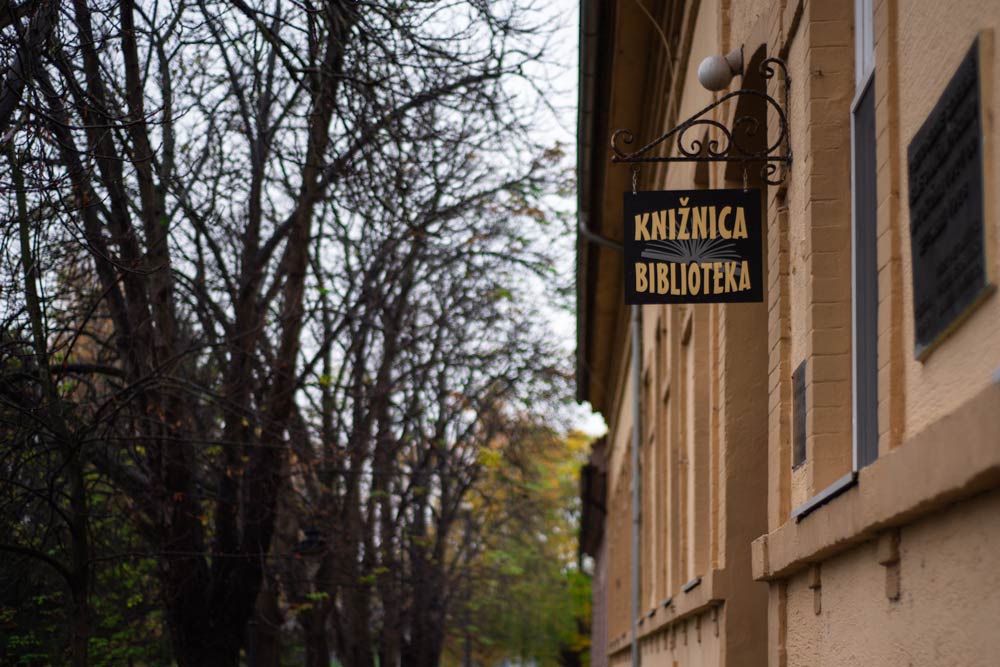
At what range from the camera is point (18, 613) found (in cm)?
1182

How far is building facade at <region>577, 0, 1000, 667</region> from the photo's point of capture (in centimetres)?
339

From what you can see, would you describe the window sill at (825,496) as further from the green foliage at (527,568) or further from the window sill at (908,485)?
the green foliage at (527,568)

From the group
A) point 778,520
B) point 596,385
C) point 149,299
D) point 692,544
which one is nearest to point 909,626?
point 778,520

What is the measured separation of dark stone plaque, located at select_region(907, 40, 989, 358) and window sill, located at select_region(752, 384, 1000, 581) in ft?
1.09

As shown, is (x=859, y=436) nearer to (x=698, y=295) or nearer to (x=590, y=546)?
(x=698, y=295)

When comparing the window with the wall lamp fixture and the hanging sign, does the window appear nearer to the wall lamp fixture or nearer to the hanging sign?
the hanging sign

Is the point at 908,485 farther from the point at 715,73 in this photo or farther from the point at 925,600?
the point at 715,73

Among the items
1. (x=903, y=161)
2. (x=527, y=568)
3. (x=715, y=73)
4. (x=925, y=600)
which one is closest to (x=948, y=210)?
(x=903, y=161)

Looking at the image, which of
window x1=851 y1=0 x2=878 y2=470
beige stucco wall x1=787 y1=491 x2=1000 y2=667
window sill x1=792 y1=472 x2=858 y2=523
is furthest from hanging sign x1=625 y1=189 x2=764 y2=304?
beige stucco wall x1=787 y1=491 x2=1000 y2=667

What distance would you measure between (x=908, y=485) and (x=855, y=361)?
1.51 meters

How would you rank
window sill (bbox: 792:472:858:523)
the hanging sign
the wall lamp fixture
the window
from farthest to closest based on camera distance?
the wall lamp fixture, the hanging sign, the window, window sill (bbox: 792:472:858:523)

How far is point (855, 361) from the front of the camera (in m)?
5.19

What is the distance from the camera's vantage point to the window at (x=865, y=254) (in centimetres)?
504

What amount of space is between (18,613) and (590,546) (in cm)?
3174
